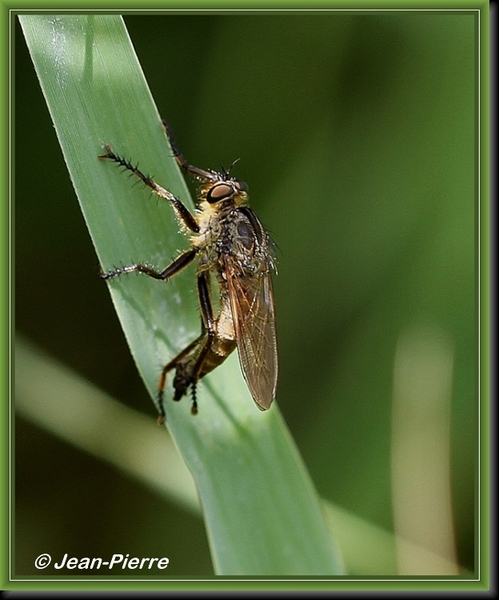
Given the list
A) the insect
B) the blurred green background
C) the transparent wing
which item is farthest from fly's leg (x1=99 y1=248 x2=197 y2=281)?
the blurred green background

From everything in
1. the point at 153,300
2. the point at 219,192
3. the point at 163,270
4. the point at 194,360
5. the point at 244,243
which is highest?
the point at 219,192

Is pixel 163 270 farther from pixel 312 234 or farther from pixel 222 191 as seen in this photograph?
pixel 312 234

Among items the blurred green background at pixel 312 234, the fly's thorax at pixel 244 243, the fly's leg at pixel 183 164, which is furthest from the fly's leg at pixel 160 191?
the blurred green background at pixel 312 234

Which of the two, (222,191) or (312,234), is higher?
(222,191)

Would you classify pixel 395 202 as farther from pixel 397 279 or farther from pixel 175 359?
pixel 175 359

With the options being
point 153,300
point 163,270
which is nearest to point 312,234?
point 163,270

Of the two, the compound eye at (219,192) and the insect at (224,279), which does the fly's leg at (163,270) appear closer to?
the insect at (224,279)

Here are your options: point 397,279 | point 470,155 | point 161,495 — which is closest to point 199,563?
point 161,495
